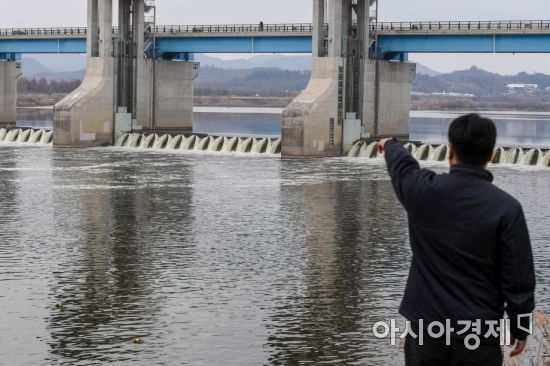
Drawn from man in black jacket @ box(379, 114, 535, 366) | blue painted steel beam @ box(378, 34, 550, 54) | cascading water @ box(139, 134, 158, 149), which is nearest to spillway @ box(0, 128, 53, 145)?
cascading water @ box(139, 134, 158, 149)

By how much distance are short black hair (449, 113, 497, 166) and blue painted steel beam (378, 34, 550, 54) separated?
68817 mm

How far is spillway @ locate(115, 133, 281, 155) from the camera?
2867 inches

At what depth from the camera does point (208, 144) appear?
74562 millimetres

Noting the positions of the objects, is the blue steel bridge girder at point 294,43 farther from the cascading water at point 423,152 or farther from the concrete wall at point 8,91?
the cascading water at point 423,152

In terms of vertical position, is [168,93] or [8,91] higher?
[8,91]

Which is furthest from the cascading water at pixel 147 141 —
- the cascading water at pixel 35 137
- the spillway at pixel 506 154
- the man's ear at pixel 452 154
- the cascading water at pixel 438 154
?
the man's ear at pixel 452 154

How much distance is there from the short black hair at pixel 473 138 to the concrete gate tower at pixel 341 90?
61886mm

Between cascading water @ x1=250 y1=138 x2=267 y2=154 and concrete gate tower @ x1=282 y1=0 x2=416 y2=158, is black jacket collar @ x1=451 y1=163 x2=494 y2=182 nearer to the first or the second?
concrete gate tower @ x1=282 y1=0 x2=416 y2=158

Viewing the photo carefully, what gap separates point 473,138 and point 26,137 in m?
78.3

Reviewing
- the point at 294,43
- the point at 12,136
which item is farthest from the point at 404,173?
the point at 12,136

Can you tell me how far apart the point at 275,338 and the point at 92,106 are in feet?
216

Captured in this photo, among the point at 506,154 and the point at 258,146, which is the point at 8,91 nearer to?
the point at 258,146

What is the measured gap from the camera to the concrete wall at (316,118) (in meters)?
69.6

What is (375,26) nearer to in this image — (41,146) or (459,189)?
(41,146)
